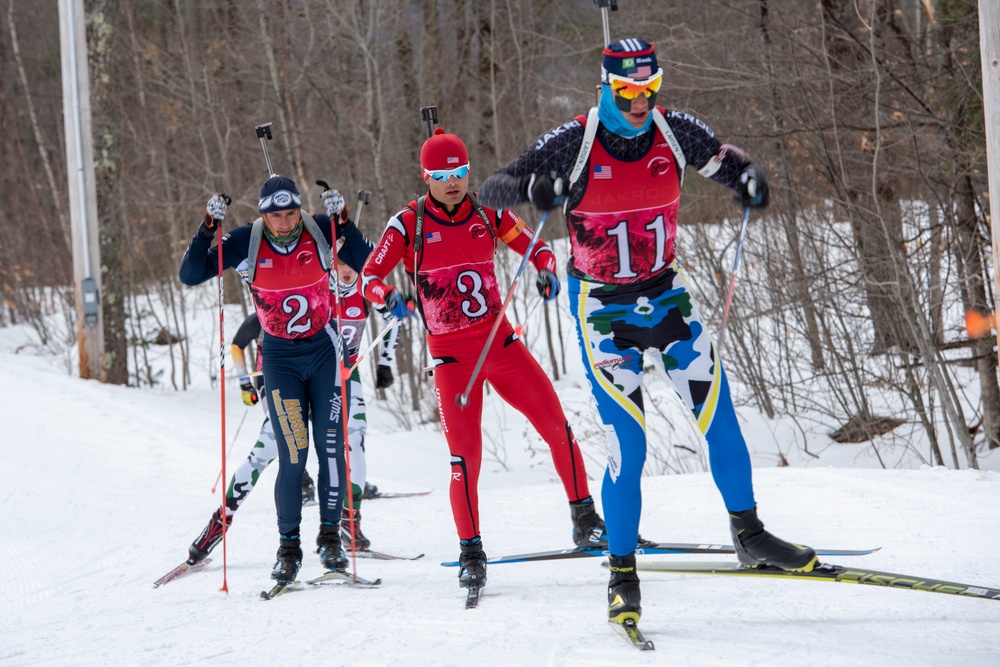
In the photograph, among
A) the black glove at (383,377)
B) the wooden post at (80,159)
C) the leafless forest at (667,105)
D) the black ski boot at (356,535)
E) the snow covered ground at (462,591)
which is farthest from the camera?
the wooden post at (80,159)

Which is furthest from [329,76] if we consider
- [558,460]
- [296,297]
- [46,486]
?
[558,460]

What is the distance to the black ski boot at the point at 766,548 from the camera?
3.59 meters

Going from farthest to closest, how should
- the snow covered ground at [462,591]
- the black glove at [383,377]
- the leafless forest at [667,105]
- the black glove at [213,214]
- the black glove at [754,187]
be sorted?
the leafless forest at [667,105] < the black glove at [383,377] < the black glove at [213,214] < the black glove at [754,187] < the snow covered ground at [462,591]

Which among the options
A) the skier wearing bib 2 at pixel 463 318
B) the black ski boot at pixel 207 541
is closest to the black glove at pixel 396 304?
the skier wearing bib 2 at pixel 463 318

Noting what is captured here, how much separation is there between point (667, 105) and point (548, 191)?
5937 mm

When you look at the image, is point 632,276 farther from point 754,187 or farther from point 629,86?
point 629,86

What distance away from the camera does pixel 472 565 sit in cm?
455

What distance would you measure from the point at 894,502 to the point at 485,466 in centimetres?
647

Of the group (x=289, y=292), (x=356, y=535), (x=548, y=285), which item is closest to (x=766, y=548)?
(x=548, y=285)

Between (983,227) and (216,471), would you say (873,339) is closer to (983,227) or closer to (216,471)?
(983,227)

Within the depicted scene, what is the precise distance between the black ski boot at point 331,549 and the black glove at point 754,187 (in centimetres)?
301

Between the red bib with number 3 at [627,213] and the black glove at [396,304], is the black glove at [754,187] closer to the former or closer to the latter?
the red bib with number 3 at [627,213]

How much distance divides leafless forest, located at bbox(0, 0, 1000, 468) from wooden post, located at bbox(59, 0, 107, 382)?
536 mm

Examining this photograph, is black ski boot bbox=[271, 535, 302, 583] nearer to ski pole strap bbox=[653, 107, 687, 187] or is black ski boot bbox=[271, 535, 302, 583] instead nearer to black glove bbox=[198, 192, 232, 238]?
black glove bbox=[198, 192, 232, 238]
